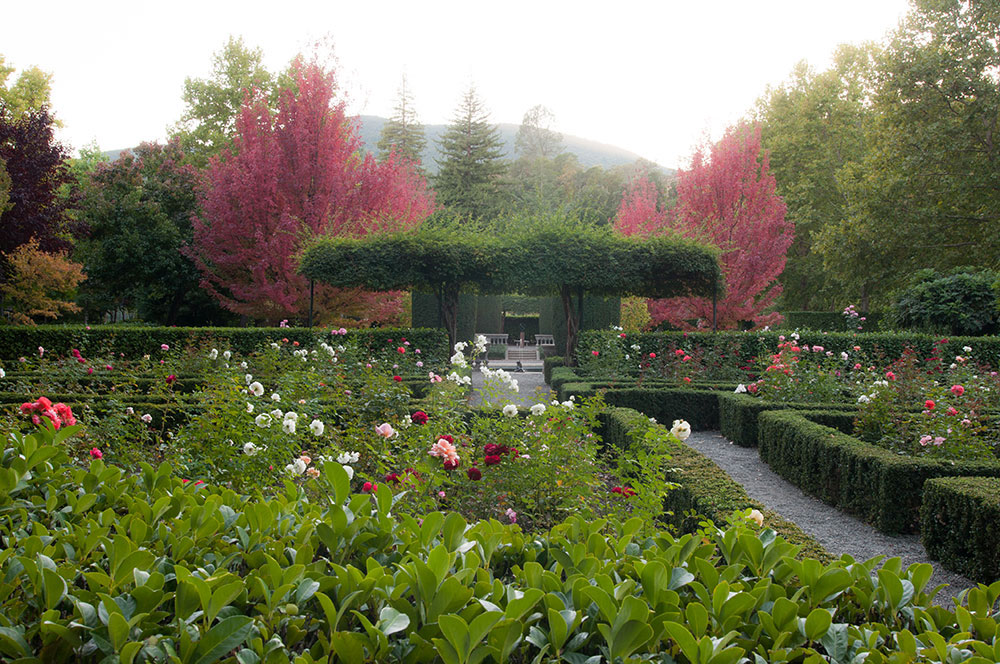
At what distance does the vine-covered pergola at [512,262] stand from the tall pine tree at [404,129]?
35.0 metres

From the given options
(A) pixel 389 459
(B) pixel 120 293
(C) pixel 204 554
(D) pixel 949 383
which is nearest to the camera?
(C) pixel 204 554

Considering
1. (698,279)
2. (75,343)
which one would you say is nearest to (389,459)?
(75,343)

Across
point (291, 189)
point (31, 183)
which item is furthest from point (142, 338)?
point (31, 183)

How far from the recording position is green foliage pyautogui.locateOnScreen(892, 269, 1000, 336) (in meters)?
16.3

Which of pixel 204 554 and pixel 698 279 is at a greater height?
pixel 698 279

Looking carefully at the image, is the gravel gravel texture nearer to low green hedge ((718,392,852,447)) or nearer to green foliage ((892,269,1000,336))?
low green hedge ((718,392,852,447))

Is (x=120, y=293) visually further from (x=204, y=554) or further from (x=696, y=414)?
(x=204, y=554)

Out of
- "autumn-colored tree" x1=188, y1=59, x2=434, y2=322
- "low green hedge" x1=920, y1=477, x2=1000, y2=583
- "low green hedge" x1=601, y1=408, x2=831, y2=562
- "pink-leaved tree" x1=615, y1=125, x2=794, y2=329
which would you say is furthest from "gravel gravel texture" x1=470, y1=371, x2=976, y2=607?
→ "pink-leaved tree" x1=615, y1=125, x2=794, y2=329

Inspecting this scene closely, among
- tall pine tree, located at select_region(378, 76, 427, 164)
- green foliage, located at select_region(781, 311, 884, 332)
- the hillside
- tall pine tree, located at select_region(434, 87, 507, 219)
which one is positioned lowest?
green foliage, located at select_region(781, 311, 884, 332)

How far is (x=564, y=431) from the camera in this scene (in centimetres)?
396

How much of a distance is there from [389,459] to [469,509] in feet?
1.69

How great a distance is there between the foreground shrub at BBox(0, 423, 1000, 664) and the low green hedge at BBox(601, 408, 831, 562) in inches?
54.8

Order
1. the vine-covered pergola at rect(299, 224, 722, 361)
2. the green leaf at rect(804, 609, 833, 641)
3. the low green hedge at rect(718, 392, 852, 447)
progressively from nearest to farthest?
the green leaf at rect(804, 609, 833, 641) < the low green hedge at rect(718, 392, 852, 447) < the vine-covered pergola at rect(299, 224, 722, 361)

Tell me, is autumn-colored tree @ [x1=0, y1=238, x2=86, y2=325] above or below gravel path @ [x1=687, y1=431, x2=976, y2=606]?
above
